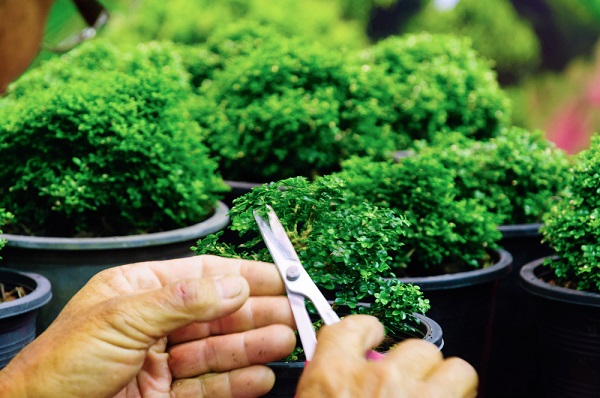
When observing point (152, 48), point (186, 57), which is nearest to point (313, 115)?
point (152, 48)

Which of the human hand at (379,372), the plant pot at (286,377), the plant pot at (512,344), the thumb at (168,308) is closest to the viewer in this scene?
the human hand at (379,372)

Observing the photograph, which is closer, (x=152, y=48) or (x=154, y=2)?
(x=152, y=48)

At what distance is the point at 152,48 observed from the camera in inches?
208

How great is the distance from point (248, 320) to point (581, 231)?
5.04ft

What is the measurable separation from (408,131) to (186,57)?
1.86 m

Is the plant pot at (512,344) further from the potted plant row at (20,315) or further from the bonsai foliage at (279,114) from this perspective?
the potted plant row at (20,315)

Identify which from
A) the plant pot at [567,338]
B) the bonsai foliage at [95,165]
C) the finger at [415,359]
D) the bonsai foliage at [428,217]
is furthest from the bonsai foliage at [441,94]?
the finger at [415,359]

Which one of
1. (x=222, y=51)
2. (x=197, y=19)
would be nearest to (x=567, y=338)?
(x=222, y=51)

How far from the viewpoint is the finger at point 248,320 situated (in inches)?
77.7

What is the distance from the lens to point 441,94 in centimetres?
516

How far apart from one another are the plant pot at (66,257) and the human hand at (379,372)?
5.38 feet

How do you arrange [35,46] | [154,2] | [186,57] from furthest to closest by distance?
[154,2], [186,57], [35,46]

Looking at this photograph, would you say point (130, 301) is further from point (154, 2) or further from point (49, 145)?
point (154, 2)

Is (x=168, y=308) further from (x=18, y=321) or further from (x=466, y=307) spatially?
(x=466, y=307)
